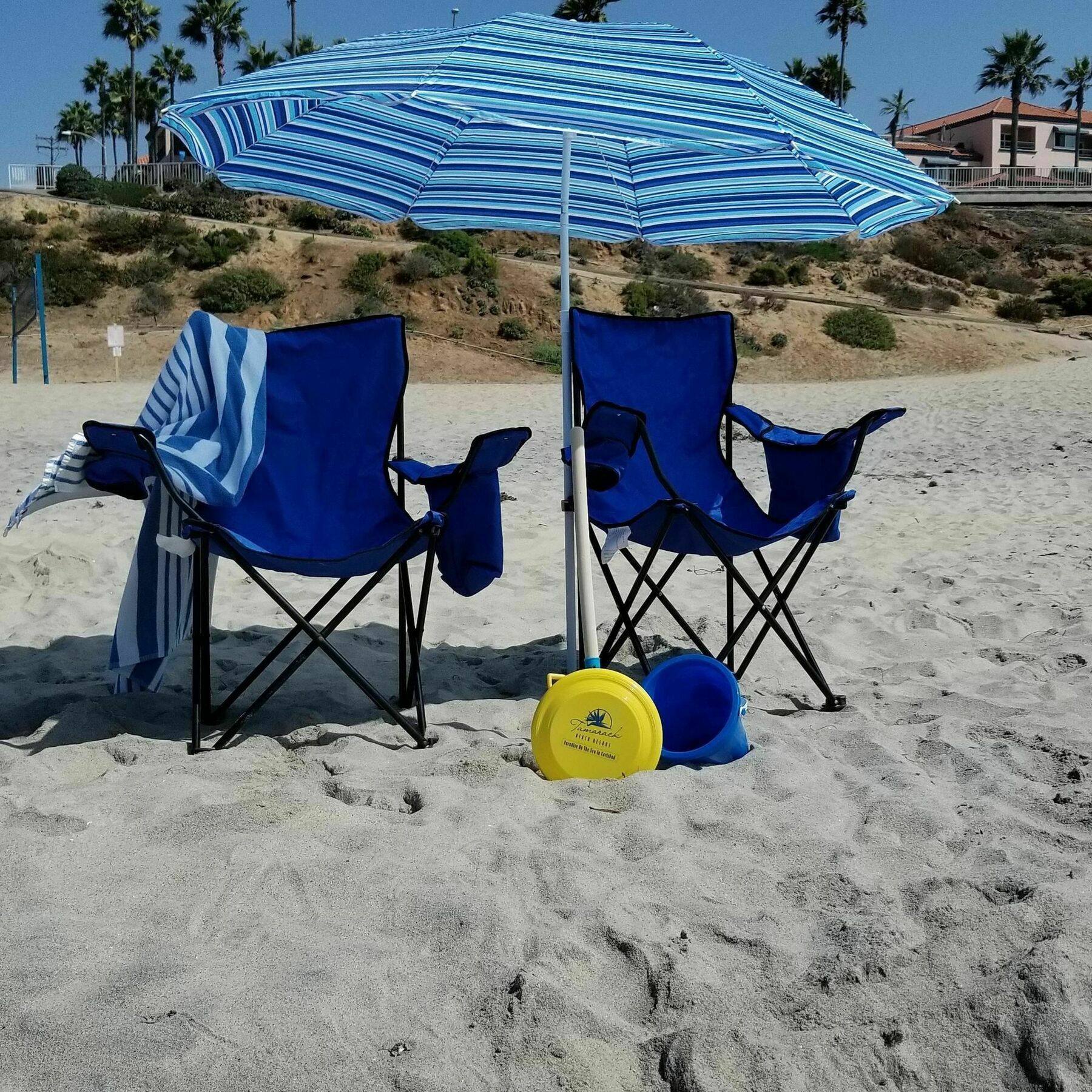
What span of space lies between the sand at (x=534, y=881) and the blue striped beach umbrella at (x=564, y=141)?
75cm

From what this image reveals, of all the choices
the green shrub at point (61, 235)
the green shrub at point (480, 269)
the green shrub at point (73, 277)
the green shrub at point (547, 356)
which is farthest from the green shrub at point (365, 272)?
the green shrub at point (61, 235)

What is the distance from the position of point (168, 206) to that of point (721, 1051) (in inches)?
1133

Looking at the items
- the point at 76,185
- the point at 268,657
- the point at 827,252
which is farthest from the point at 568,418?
the point at 76,185

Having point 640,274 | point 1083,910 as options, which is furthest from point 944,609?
point 640,274

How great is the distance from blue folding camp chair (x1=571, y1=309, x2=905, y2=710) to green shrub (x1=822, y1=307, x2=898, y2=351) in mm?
18620

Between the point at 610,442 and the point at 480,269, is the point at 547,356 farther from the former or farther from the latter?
the point at 610,442

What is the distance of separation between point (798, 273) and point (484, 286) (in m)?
7.69

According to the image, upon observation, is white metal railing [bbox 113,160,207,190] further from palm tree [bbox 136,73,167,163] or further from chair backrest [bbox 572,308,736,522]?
chair backrest [bbox 572,308,736,522]

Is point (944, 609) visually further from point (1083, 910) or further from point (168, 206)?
point (168, 206)

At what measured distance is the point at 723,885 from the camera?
1881 millimetres

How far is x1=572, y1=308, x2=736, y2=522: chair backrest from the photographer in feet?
11.3

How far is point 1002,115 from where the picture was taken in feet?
170

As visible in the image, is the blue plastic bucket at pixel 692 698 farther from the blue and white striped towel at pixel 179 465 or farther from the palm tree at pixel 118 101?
the palm tree at pixel 118 101

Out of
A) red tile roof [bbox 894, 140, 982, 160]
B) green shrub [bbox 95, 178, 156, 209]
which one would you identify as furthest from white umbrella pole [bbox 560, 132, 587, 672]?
red tile roof [bbox 894, 140, 982, 160]
